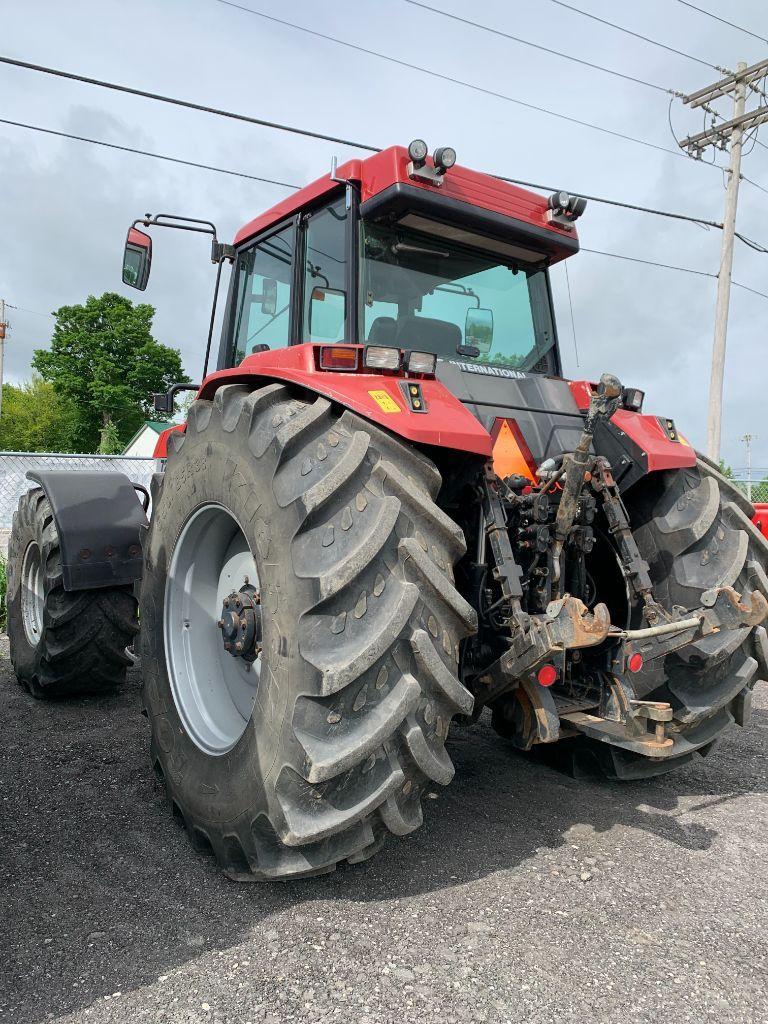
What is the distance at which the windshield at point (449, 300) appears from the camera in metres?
3.29

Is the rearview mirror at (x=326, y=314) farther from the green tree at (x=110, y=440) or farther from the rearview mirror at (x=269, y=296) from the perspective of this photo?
the green tree at (x=110, y=440)

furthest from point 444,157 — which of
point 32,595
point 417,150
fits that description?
point 32,595

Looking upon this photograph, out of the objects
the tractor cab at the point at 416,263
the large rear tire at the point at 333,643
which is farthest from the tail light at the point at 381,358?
the tractor cab at the point at 416,263

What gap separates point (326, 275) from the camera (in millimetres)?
3408

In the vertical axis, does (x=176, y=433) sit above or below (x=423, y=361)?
below

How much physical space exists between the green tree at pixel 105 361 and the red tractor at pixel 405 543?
136 feet

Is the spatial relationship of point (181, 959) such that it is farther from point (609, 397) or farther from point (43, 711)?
point (43, 711)

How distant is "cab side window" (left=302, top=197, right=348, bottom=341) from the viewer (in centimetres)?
331

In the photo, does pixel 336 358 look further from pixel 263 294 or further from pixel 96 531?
pixel 96 531

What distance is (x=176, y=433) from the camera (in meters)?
3.49

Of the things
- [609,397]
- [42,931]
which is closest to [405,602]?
[609,397]

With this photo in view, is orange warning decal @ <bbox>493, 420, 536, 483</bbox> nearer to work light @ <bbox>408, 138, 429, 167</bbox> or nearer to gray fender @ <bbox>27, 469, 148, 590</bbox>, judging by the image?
work light @ <bbox>408, 138, 429, 167</bbox>

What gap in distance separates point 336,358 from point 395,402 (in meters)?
0.42

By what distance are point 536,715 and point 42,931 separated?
1743mm
